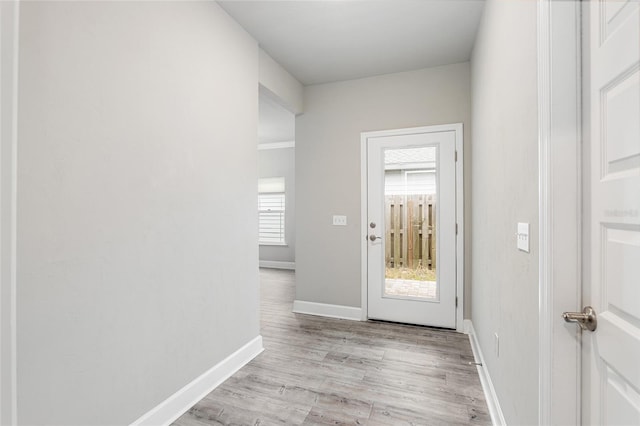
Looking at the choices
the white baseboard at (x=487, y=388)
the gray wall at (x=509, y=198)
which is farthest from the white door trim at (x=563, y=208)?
the white baseboard at (x=487, y=388)

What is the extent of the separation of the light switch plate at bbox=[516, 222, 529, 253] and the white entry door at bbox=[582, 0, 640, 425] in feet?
0.85

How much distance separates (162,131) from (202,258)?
32.9 inches

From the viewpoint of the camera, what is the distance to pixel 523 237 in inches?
51.4

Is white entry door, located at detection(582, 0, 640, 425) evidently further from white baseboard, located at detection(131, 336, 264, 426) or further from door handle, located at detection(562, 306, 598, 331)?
white baseboard, located at detection(131, 336, 264, 426)

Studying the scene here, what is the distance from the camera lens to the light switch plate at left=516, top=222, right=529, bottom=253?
1.26 m

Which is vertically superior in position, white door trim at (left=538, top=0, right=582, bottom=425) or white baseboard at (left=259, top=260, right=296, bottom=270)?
white door trim at (left=538, top=0, right=582, bottom=425)

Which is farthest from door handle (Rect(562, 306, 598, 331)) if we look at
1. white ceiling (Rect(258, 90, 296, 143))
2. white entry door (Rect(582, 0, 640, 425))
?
white ceiling (Rect(258, 90, 296, 143))

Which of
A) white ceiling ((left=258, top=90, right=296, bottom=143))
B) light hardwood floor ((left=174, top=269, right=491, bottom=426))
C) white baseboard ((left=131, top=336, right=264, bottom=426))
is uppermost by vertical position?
white ceiling ((left=258, top=90, right=296, bottom=143))

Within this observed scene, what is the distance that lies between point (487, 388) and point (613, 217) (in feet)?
5.44

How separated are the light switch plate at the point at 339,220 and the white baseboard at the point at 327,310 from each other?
926 millimetres

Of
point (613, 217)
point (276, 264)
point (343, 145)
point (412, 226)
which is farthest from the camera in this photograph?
point (276, 264)

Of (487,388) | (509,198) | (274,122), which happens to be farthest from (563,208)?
(274,122)

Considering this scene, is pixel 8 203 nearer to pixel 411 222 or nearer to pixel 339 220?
pixel 339 220

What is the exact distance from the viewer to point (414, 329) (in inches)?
127
